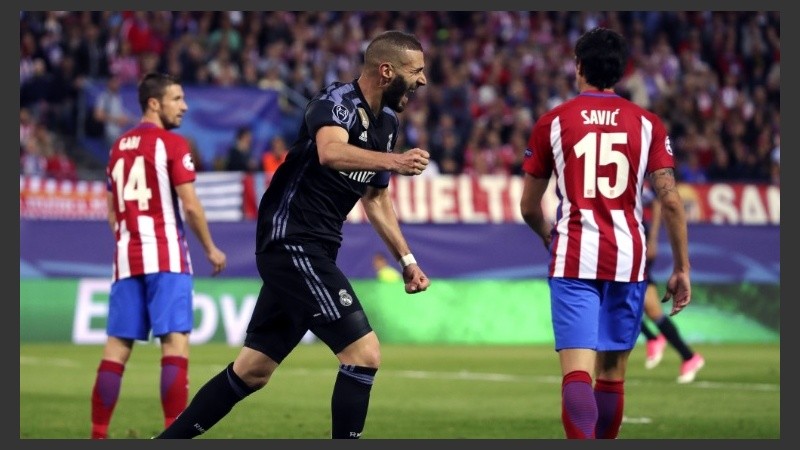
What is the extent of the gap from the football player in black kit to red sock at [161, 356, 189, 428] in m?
1.41

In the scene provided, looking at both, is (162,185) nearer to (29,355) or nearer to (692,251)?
(29,355)

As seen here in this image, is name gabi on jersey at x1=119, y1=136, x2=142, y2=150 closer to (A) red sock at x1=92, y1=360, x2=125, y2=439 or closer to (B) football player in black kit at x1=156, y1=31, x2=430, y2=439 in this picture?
(A) red sock at x1=92, y1=360, x2=125, y2=439

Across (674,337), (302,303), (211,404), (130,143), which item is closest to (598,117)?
(302,303)

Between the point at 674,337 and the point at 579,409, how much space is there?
6791 mm

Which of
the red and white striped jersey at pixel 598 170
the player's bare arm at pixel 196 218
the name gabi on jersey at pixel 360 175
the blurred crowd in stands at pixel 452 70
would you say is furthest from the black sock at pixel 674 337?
the blurred crowd in stands at pixel 452 70

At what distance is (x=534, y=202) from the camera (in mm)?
6922

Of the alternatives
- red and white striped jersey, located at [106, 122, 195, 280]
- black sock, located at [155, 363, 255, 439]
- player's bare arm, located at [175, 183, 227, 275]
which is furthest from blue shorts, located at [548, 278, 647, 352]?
red and white striped jersey, located at [106, 122, 195, 280]

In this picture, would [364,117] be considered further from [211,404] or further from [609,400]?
[609,400]

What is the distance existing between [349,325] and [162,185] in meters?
2.39

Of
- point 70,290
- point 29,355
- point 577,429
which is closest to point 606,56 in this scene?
point 577,429

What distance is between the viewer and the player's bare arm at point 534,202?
22.4ft

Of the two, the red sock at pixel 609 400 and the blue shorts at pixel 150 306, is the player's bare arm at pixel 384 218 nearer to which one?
the red sock at pixel 609 400

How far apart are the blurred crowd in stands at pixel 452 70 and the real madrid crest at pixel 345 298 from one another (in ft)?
46.9

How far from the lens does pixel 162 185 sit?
856 centimetres
